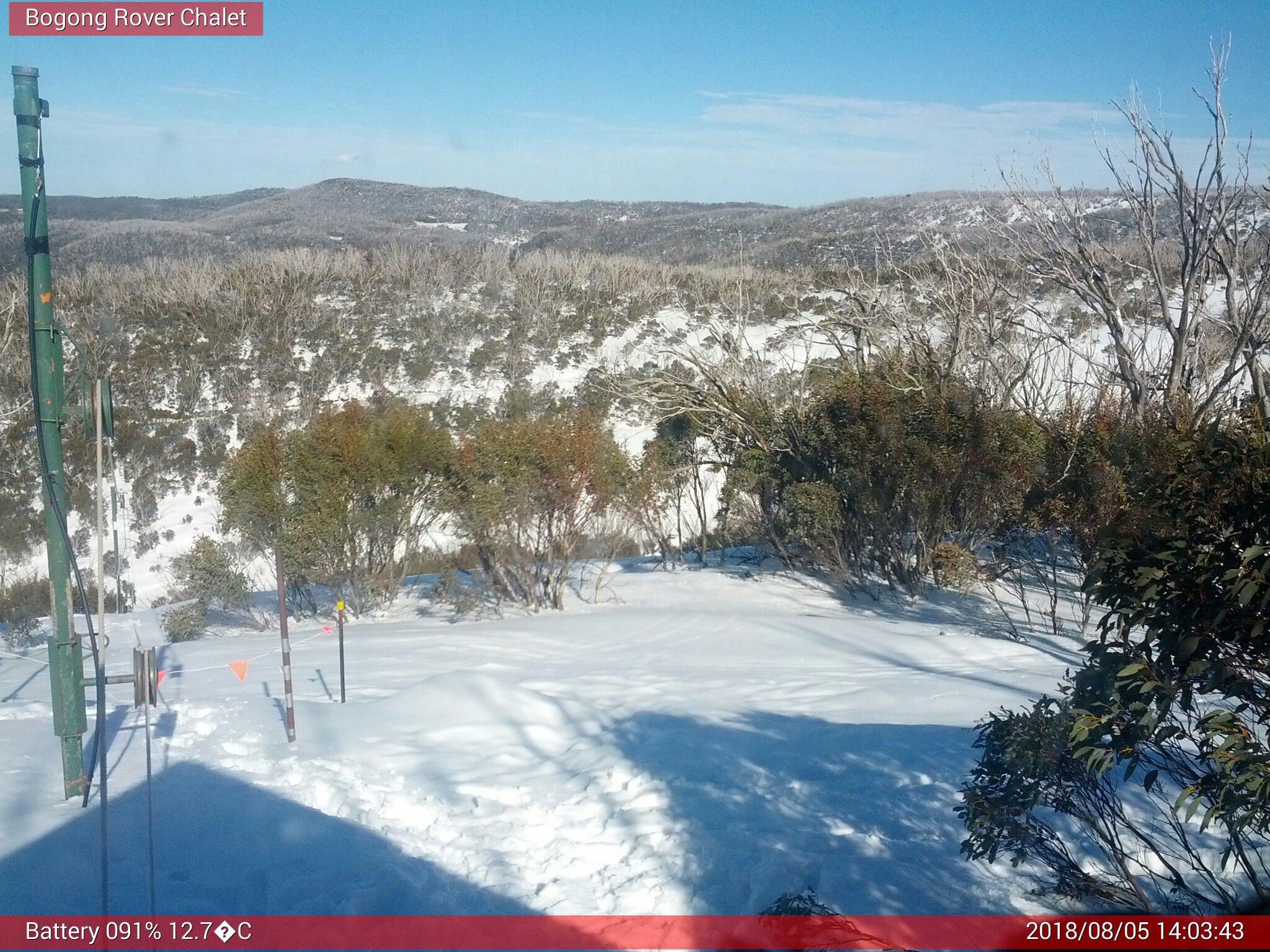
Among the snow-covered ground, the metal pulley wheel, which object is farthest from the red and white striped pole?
the metal pulley wheel

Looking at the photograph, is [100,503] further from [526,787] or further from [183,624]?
[183,624]

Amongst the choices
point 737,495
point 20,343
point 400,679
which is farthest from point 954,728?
point 20,343

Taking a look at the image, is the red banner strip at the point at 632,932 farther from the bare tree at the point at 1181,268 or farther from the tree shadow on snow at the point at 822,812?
the bare tree at the point at 1181,268

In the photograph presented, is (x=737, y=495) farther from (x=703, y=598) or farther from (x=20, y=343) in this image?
(x=20, y=343)

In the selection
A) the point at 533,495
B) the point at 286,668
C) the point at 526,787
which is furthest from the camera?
the point at 533,495

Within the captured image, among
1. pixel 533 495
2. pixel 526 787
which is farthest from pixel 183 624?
pixel 526 787
